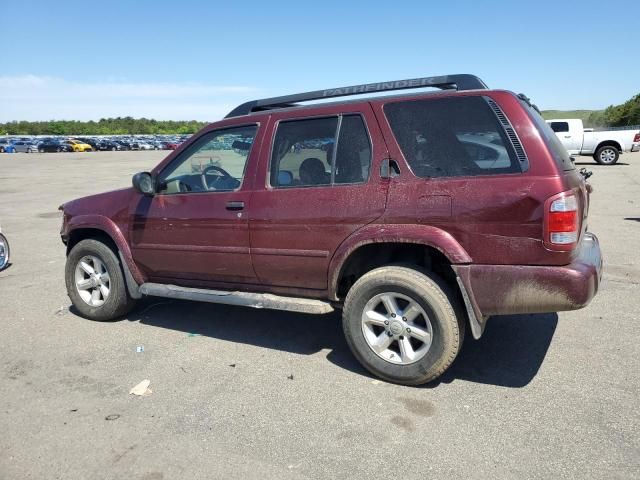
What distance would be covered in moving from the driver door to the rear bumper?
1789 mm

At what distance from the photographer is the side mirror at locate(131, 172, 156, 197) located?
455 cm

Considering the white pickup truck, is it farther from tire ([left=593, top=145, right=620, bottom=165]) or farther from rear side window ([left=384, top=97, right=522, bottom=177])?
rear side window ([left=384, top=97, right=522, bottom=177])

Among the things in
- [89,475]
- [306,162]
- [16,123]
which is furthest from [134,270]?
[16,123]

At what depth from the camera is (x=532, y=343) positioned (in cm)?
432

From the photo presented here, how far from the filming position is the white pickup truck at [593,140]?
22.8 meters

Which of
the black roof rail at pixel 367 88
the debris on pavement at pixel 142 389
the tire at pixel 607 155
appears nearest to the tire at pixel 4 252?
the black roof rail at pixel 367 88

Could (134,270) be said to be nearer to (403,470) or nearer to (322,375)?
(322,375)

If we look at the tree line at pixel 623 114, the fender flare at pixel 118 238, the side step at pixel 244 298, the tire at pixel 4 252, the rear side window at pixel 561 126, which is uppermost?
the tree line at pixel 623 114

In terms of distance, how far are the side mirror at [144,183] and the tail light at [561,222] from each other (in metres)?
3.23

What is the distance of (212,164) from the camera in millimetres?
4652

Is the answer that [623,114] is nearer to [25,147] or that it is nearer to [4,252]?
[4,252]

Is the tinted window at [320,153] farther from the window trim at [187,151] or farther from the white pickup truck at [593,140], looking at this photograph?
the white pickup truck at [593,140]

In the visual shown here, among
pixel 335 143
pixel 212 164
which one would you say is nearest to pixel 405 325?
pixel 335 143

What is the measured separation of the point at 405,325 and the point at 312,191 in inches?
46.5
